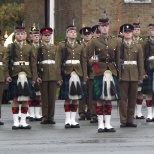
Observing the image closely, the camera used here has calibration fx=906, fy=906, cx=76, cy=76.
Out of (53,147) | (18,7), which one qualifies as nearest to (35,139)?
(53,147)

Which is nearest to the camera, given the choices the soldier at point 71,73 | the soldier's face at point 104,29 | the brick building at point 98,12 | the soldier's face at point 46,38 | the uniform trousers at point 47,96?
the soldier's face at point 104,29

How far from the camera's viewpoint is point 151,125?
18.2 metres

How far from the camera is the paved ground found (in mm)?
14242

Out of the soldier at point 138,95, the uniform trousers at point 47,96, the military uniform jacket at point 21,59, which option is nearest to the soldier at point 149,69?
the soldier at point 138,95

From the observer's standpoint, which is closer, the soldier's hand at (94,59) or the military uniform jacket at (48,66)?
the soldier's hand at (94,59)

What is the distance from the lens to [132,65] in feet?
58.7

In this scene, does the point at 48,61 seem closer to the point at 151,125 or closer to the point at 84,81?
the point at 84,81

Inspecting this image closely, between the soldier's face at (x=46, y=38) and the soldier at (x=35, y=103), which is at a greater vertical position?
the soldier's face at (x=46, y=38)

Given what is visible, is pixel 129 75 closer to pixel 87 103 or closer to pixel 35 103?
pixel 87 103

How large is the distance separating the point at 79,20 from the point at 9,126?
26.1 meters

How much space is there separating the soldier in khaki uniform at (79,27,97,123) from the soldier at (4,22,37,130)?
1.79 meters

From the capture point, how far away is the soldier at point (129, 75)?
17812 mm

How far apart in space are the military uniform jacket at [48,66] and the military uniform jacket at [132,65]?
1633mm

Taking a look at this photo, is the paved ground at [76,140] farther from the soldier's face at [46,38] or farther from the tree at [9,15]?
the tree at [9,15]
